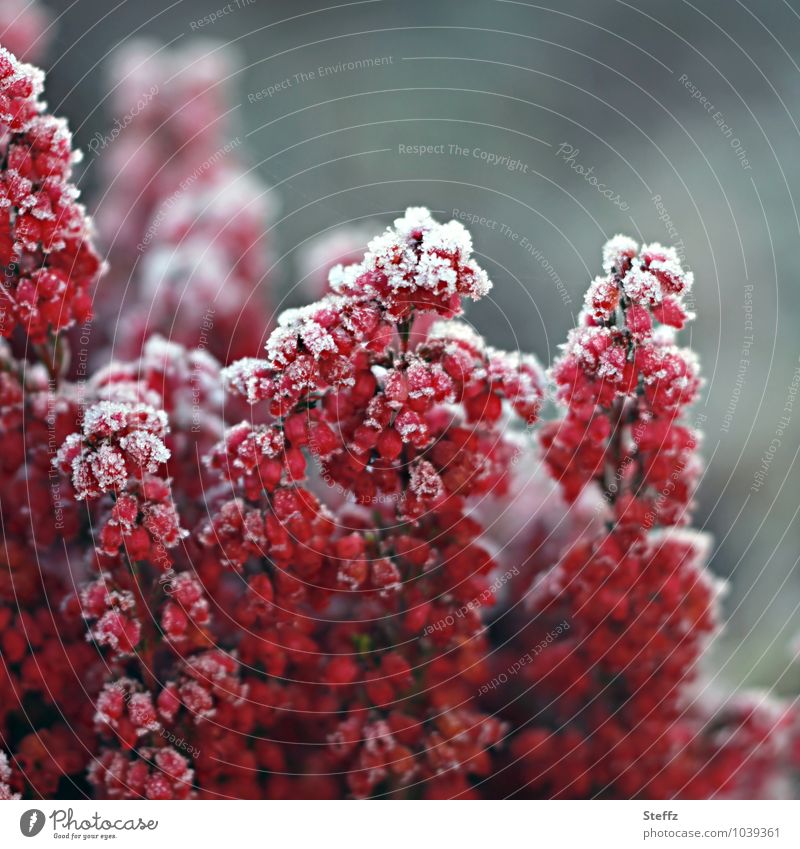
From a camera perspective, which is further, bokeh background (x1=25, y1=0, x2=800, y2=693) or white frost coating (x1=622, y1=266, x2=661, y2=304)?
bokeh background (x1=25, y1=0, x2=800, y2=693)

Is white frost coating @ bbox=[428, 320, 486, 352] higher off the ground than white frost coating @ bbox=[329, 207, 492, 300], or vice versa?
white frost coating @ bbox=[329, 207, 492, 300]

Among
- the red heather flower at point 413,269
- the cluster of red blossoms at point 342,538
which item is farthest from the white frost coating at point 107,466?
the red heather flower at point 413,269

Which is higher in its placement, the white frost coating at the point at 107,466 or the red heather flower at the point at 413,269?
the red heather flower at the point at 413,269

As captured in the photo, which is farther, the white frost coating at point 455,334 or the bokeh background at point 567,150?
the bokeh background at point 567,150

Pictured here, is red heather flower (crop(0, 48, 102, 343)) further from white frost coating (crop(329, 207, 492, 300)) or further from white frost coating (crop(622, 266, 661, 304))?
white frost coating (crop(622, 266, 661, 304))

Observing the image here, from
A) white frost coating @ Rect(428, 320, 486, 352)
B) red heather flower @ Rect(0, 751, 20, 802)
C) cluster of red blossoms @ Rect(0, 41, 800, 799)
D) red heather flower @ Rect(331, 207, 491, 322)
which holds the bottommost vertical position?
red heather flower @ Rect(0, 751, 20, 802)

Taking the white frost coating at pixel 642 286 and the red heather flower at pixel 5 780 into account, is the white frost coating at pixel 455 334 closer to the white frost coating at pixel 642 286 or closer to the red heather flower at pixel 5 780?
the white frost coating at pixel 642 286

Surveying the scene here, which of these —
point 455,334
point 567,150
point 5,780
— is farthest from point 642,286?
point 5,780

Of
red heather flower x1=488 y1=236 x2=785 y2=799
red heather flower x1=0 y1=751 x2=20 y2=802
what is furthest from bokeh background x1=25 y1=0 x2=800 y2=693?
red heather flower x1=0 y1=751 x2=20 y2=802
